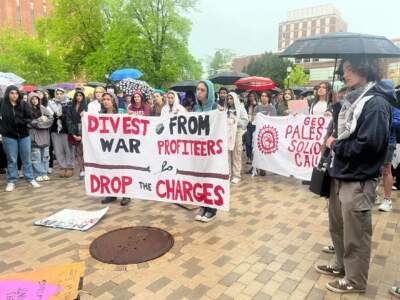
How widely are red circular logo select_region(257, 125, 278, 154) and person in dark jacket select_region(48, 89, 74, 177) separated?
14.1 feet

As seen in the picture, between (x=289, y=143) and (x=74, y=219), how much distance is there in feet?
14.1

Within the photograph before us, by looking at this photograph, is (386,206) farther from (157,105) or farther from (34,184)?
(34,184)

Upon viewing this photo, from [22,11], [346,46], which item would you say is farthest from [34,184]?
[22,11]

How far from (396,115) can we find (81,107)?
5991 millimetres

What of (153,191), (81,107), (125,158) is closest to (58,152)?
(81,107)

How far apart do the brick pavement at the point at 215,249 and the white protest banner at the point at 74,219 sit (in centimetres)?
10

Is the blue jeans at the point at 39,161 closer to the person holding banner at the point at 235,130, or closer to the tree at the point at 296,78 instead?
the person holding banner at the point at 235,130

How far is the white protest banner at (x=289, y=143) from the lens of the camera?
6324mm

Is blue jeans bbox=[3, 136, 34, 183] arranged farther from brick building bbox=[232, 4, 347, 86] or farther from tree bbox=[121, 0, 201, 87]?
brick building bbox=[232, 4, 347, 86]

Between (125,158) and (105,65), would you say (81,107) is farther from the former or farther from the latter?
(105,65)

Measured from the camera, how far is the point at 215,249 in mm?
3715

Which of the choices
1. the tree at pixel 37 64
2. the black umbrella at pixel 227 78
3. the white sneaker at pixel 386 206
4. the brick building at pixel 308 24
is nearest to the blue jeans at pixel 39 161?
the white sneaker at pixel 386 206

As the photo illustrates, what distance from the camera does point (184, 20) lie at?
26266mm

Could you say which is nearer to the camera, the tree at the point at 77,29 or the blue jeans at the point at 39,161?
the blue jeans at the point at 39,161
